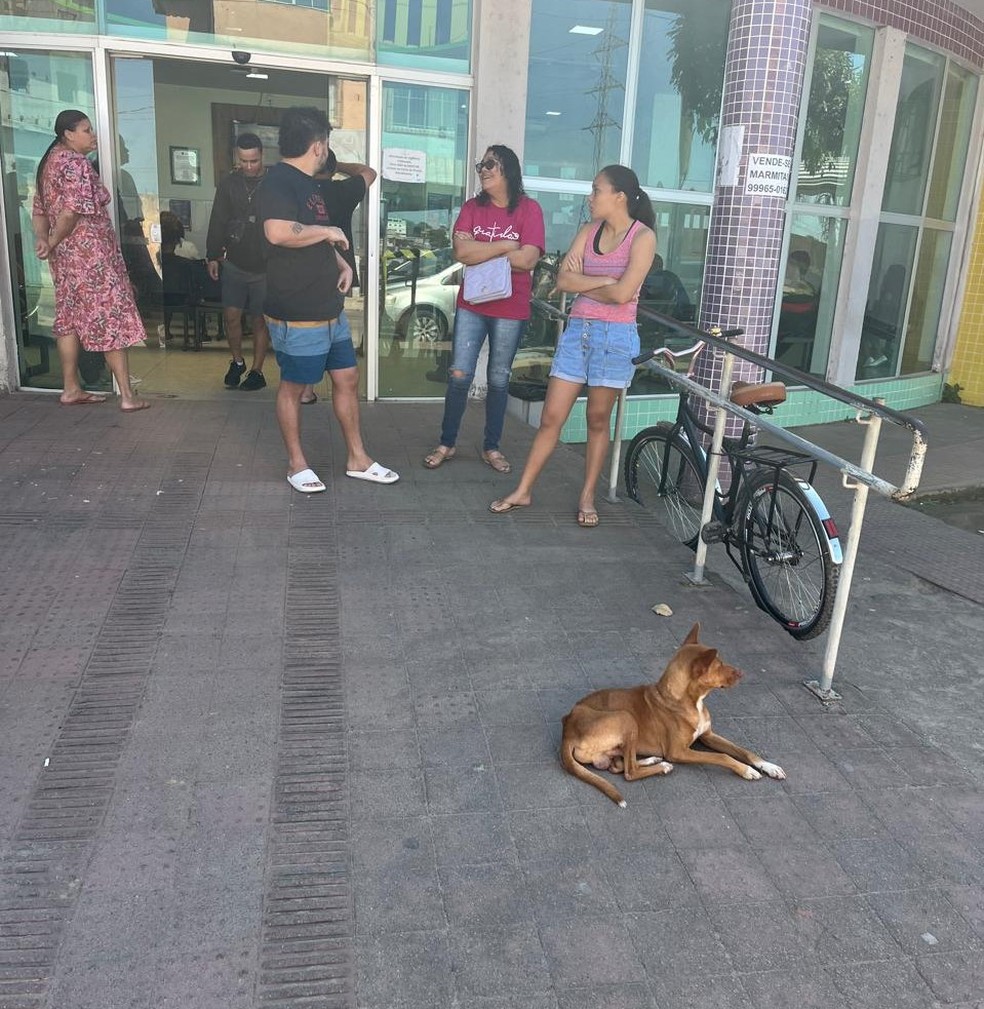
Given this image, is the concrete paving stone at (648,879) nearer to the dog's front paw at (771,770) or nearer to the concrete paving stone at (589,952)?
the concrete paving stone at (589,952)

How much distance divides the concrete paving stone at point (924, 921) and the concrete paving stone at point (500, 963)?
948mm

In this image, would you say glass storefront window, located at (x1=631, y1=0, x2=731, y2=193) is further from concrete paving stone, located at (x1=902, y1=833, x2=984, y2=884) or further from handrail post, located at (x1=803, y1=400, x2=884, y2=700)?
concrete paving stone, located at (x1=902, y1=833, x2=984, y2=884)

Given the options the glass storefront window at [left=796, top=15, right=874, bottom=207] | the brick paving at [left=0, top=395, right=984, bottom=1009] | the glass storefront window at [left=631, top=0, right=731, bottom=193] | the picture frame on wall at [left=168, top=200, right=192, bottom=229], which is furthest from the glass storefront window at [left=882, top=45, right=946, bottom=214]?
the picture frame on wall at [left=168, top=200, right=192, bottom=229]

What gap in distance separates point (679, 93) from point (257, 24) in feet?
11.3

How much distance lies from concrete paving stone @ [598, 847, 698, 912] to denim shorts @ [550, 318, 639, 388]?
280 cm

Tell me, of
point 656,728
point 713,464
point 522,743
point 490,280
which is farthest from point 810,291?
point 522,743

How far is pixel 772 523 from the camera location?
13.5 feet

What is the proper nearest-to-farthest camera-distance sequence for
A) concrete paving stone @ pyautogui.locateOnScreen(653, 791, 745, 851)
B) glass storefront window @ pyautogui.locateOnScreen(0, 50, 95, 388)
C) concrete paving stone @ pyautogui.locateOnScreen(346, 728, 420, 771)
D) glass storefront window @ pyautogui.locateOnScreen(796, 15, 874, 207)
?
concrete paving stone @ pyautogui.locateOnScreen(653, 791, 745, 851) → concrete paving stone @ pyautogui.locateOnScreen(346, 728, 420, 771) → glass storefront window @ pyautogui.locateOnScreen(0, 50, 95, 388) → glass storefront window @ pyautogui.locateOnScreen(796, 15, 874, 207)

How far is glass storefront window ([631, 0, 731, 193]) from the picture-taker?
743cm

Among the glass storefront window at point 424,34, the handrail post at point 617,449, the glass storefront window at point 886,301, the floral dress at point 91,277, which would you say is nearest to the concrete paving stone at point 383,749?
the handrail post at point 617,449

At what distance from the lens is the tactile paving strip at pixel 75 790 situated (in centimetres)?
215

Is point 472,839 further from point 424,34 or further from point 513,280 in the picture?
point 424,34

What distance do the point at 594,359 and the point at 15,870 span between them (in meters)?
3.50

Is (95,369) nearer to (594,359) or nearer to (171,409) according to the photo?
(171,409)
